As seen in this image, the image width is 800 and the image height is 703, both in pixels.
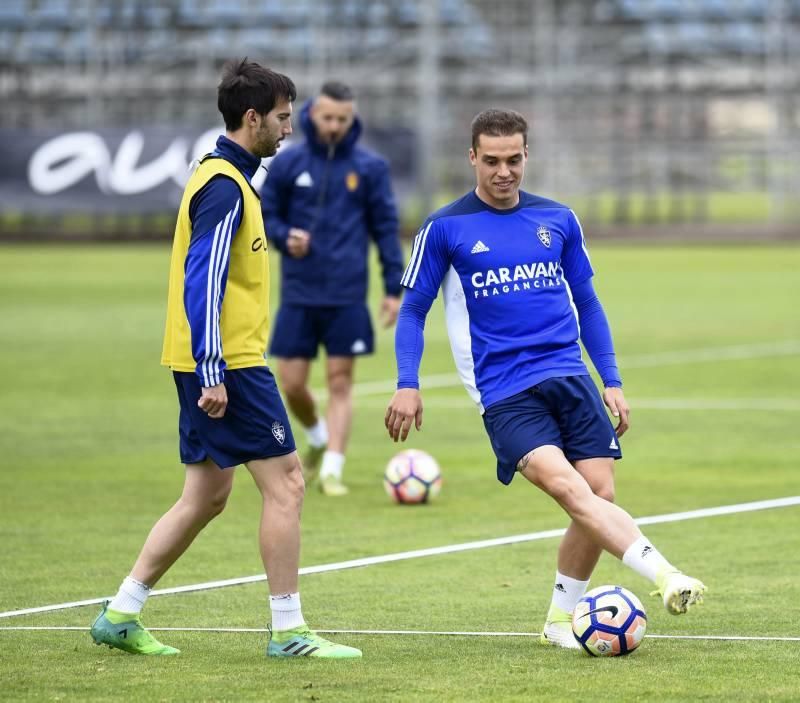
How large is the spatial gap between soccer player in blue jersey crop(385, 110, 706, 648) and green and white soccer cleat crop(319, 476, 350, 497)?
415 cm

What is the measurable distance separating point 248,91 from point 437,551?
3.24 m

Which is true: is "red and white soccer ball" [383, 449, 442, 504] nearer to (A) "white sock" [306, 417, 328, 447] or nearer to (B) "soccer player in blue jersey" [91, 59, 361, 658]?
(A) "white sock" [306, 417, 328, 447]

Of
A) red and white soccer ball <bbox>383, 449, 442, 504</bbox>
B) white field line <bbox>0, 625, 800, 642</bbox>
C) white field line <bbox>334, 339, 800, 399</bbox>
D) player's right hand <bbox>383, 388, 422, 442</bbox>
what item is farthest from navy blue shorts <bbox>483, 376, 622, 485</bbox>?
white field line <bbox>334, 339, 800, 399</bbox>

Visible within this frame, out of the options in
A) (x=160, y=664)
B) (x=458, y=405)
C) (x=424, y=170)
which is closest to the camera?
(x=160, y=664)

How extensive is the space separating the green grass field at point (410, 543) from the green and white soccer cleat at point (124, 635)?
0.08 m

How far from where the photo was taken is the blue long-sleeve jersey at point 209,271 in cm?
595

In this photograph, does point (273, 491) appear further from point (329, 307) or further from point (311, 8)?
point (311, 8)

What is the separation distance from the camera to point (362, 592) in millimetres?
7535

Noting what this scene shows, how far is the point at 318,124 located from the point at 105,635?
5.20 m

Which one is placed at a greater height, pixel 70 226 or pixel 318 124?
pixel 318 124

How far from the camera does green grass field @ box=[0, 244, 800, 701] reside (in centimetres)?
578

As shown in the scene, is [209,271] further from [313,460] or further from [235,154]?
[313,460]

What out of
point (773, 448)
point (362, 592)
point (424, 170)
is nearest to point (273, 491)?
point (362, 592)

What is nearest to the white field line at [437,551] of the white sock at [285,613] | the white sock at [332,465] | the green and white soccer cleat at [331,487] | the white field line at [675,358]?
the white sock at [285,613]
